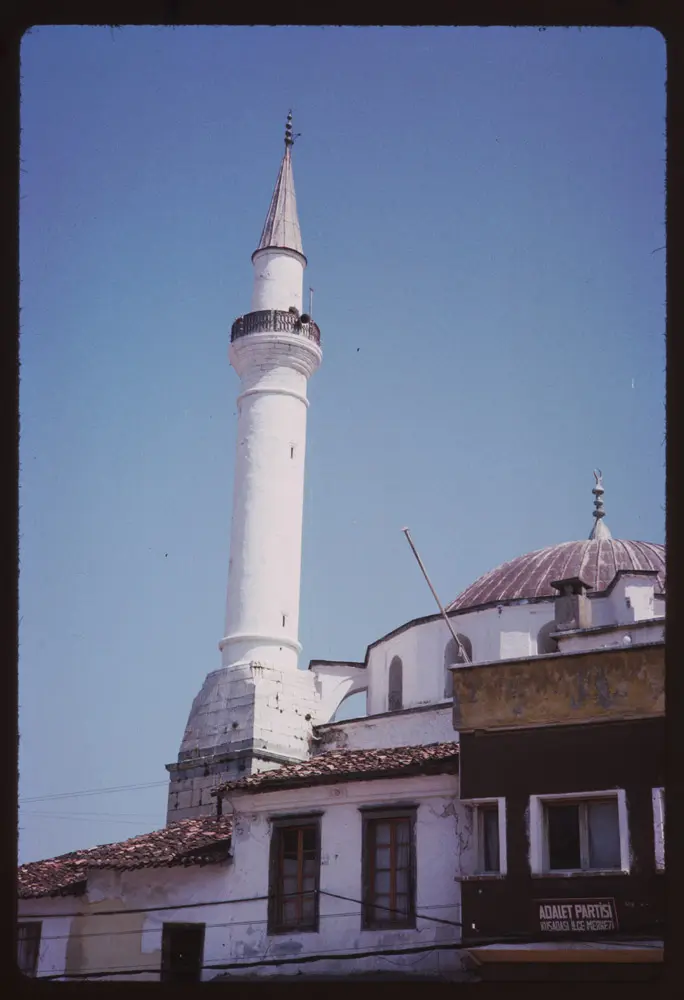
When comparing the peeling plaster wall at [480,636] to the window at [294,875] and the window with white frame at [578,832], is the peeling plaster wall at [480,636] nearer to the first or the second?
the window at [294,875]

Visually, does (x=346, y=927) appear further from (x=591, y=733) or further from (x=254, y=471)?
(x=254, y=471)

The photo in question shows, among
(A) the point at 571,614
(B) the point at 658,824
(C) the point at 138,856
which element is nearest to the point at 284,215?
(A) the point at 571,614

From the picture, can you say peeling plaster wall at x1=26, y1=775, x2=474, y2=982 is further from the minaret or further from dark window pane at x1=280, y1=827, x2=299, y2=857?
the minaret

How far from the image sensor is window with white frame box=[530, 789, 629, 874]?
11828 millimetres

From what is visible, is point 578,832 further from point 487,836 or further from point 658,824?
point 487,836

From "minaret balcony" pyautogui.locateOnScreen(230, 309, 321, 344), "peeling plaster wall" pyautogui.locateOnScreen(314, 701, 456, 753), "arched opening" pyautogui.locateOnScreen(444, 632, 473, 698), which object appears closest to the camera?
"peeling plaster wall" pyautogui.locateOnScreen(314, 701, 456, 753)

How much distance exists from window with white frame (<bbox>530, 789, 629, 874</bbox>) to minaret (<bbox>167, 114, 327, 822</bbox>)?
43.5 ft

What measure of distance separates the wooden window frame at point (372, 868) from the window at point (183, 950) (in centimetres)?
206

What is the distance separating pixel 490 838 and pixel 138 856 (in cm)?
451

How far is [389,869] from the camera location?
1312cm

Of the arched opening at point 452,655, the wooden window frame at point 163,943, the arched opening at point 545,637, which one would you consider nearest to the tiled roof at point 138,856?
the wooden window frame at point 163,943

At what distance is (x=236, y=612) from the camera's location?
26469mm

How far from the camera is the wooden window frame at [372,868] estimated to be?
12.8m

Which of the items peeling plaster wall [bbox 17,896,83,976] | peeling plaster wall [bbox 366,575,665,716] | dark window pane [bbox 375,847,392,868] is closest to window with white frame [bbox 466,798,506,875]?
dark window pane [bbox 375,847,392,868]
